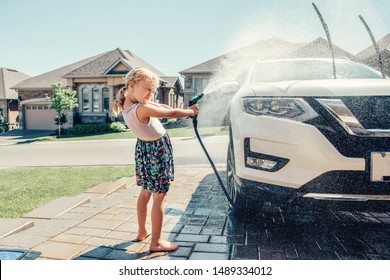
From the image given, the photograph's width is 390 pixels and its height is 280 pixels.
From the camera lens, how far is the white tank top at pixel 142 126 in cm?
195

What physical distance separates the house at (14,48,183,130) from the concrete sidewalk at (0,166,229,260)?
1064 millimetres

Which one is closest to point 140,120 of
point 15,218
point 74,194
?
point 15,218

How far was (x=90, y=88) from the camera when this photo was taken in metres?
7.66

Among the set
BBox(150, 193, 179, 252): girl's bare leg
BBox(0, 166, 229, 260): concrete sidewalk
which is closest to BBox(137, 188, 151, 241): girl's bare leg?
BBox(0, 166, 229, 260): concrete sidewalk

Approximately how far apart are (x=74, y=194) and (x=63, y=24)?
2034mm

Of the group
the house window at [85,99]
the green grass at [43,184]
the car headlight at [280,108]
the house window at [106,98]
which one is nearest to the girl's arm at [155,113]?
the car headlight at [280,108]

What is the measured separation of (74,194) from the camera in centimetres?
369

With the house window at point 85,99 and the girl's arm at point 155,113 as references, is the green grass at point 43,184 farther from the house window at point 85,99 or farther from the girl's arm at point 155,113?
the house window at point 85,99

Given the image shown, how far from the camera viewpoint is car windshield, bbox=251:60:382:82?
2857 millimetres

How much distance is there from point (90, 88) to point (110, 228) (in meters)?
5.85

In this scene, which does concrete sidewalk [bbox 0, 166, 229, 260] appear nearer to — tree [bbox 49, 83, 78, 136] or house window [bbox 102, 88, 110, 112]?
house window [bbox 102, 88, 110, 112]

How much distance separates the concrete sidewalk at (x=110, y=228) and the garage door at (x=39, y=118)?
31.6 feet
